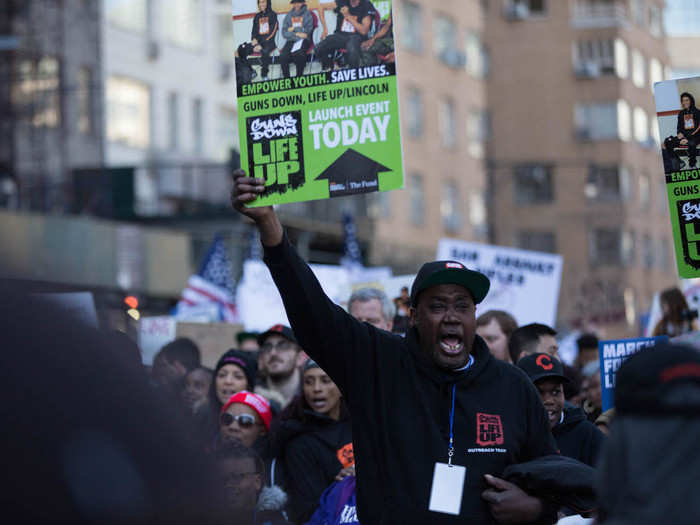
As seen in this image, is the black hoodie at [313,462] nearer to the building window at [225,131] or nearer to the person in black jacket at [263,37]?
the person in black jacket at [263,37]

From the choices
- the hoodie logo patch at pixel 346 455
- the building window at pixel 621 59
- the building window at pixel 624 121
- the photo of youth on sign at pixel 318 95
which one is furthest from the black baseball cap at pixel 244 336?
the building window at pixel 621 59

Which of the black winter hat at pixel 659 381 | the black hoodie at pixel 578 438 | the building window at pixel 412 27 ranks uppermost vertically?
the building window at pixel 412 27

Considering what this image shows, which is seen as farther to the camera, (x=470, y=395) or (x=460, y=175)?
(x=460, y=175)

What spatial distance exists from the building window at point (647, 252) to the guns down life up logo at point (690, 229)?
180ft

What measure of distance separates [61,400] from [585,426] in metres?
4.70

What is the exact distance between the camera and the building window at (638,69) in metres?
62.0

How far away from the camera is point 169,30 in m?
41.0

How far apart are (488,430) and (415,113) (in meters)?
42.9

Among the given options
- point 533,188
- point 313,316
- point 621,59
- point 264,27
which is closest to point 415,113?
point 533,188

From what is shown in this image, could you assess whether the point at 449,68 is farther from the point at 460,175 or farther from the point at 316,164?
the point at 316,164

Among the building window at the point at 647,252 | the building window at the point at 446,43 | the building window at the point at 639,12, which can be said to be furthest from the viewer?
the building window at the point at 639,12

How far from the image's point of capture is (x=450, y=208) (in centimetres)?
5019

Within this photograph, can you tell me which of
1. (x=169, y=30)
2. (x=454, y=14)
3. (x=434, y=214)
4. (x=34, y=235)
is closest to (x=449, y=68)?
(x=454, y=14)

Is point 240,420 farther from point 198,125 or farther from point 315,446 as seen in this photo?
point 198,125
